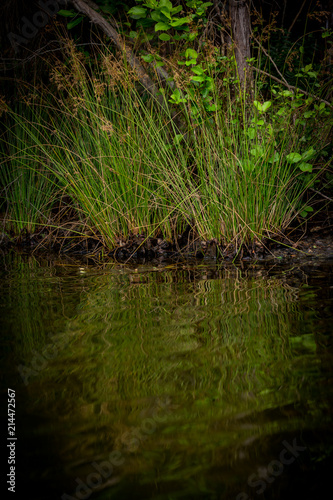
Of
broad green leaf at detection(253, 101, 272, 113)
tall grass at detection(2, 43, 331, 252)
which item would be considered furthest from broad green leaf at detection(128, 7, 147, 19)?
broad green leaf at detection(253, 101, 272, 113)

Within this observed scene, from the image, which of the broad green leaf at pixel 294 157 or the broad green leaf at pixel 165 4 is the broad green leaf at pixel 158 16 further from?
the broad green leaf at pixel 294 157

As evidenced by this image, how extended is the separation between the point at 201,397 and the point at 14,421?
39cm

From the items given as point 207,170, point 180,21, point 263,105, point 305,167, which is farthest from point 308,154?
point 180,21

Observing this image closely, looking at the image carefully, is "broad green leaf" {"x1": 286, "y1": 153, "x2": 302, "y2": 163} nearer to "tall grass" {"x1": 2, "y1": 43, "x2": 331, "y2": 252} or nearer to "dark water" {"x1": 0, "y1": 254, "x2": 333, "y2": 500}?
"tall grass" {"x1": 2, "y1": 43, "x2": 331, "y2": 252}

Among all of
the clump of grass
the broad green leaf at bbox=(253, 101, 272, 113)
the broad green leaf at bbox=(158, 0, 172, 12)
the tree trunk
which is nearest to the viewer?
the broad green leaf at bbox=(253, 101, 272, 113)

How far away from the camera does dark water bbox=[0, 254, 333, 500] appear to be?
0.74 metres

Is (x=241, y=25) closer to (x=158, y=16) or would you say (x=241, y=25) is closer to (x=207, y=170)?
(x=158, y=16)

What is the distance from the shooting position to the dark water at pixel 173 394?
736mm

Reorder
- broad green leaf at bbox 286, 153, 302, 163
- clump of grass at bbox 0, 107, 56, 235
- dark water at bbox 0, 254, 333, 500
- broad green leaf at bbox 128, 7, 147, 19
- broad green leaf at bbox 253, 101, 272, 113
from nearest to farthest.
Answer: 1. dark water at bbox 0, 254, 333, 500
2. broad green leaf at bbox 253, 101, 272, 113
3. broad green leaf at bbox 286, 153, 302, 163
4. broad green leaf at bbox 128, 7, 147, 19
5. clump of grass at bbox 0, 107, 56, 235

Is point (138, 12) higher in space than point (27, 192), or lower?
higher

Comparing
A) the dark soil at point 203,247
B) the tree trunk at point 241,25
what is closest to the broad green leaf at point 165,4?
the tree trunk at point 241,25

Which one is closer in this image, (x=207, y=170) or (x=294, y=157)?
(x=294, y=157)

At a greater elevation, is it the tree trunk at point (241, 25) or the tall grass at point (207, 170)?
the tree trunk at point (241, 25)

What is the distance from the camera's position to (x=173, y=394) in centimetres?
98
